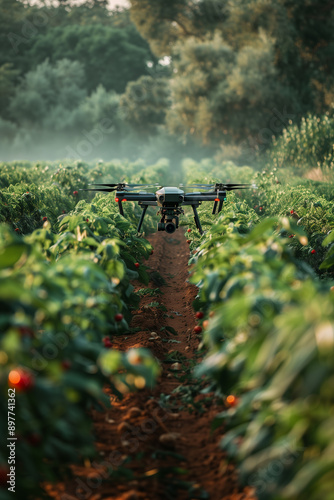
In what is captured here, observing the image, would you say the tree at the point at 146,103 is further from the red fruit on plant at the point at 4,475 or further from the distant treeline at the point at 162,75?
the red fruit on plant at the point at 4,475

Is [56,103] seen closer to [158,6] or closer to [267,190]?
[158,6]

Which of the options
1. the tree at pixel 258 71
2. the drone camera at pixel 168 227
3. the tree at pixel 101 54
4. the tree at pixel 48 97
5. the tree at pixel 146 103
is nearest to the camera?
the drone camera at pixel 168 227

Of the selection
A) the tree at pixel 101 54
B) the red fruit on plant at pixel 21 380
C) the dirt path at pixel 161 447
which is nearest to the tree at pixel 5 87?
the tree at pixel 101 54

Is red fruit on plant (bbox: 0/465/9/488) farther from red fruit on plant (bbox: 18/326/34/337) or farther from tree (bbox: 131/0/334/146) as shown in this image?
tree (bbox: 131/0/334/146)

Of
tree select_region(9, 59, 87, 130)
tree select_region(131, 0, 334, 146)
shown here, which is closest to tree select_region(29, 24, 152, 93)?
tree select_region(9, 59, 87, 130)

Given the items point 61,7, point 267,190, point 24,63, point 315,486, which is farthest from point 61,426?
point 61,7

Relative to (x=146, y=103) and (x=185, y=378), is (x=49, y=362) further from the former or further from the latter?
(x=146, y=103)
